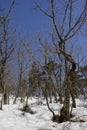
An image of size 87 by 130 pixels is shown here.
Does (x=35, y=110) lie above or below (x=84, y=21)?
below

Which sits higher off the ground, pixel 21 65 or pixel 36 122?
pixel 21 65

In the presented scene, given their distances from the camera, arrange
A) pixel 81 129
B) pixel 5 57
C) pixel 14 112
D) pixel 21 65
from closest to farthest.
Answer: pixel 81 129, pixel 14 112, pixel 5 57, pixel 21 65

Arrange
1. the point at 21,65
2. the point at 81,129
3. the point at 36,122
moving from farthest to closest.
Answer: the point at 21,65
the point at 36,122
the point at 81,129

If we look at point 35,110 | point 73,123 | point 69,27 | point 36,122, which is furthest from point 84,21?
point 35,110

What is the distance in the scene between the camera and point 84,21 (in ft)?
38.6

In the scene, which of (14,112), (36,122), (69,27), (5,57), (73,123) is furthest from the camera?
(5,57)

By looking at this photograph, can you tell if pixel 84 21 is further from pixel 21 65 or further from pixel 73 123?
pixel 21 65

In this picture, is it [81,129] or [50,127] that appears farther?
[50,127]

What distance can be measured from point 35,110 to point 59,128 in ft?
15.8

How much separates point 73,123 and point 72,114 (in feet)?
8.32

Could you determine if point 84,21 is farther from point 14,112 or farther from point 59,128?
point 14,112

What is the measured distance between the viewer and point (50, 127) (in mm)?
12227

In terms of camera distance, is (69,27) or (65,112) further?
(65,112)

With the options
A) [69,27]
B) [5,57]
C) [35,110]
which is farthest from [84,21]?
[5,57]
